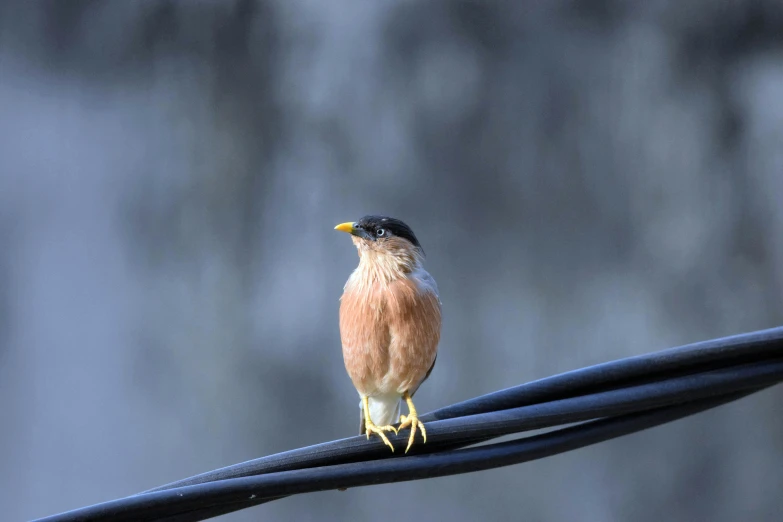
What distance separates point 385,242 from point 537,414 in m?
1.63

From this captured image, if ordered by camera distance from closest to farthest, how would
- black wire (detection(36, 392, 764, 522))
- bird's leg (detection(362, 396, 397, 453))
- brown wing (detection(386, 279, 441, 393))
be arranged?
1. black wire (detection(36, 392, 764, 522))
2. bird's leg (detection(362, 396, 397, 453))
3. brown wing (detection(386, 279, 441, 393))

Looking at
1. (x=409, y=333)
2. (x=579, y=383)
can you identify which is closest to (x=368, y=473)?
(x=579, y=383)

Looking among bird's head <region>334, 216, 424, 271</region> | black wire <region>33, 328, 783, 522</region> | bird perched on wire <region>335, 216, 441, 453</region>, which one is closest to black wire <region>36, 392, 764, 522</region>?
black wire <region>33, 328, 783, 522</region>

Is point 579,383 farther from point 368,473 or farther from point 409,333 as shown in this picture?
point 409,333

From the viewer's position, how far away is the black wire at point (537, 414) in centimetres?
148

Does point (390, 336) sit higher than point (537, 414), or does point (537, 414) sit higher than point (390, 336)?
point (390, 336)

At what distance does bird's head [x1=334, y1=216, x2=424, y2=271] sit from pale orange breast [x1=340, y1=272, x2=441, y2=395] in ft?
0.62

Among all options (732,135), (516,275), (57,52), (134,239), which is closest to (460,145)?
(516,275)

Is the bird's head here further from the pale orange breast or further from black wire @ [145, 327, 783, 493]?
black wire @ [145, 327, 783, 493]

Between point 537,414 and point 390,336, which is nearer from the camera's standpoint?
point 537,414

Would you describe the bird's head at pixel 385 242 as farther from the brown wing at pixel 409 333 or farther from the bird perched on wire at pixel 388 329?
the brown wing at pixel 409 333

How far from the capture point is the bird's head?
9.91 feet

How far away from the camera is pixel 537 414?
1.56 meters

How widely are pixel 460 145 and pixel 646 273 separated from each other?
2.63 meters
